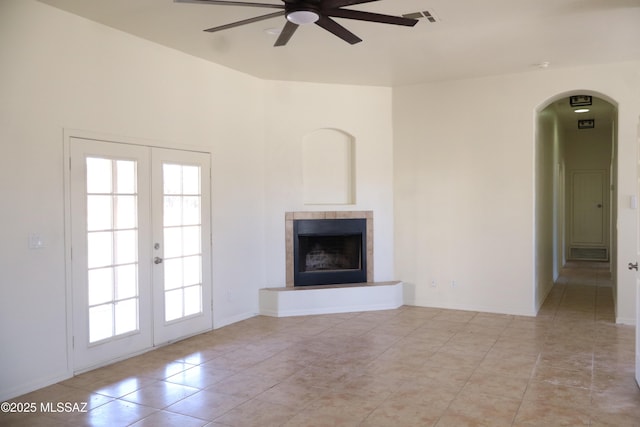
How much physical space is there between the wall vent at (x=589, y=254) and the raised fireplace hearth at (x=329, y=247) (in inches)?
275

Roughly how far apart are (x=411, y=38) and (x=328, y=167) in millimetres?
2451

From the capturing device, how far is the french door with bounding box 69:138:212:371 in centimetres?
425

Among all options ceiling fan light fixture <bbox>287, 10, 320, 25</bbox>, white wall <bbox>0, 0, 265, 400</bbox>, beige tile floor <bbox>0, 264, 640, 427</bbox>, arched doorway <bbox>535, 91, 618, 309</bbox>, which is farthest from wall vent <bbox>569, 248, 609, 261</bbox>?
ceiling fan light fixture <bbox>287, 10, 320, 25</bbox>

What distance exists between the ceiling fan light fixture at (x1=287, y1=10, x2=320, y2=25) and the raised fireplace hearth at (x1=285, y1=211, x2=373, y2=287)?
3.53 metres

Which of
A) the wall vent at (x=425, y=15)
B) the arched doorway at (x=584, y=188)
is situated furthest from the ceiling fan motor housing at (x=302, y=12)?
the arched doorway at (x=584, y=188)

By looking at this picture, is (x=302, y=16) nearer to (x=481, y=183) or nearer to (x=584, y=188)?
(x=481, y=183)

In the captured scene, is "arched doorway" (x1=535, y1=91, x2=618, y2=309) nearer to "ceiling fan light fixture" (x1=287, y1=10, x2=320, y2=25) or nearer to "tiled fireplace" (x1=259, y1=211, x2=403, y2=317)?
"tiled fireplace" (x1=259, y1=211, x2=403, y2=317)

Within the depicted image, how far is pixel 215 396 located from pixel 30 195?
209 cm

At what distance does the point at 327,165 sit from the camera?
272 inches

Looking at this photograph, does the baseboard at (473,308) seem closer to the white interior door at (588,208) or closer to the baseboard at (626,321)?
the baseboard at (626,321)

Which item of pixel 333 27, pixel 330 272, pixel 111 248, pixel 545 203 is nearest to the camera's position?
pixel 333 27

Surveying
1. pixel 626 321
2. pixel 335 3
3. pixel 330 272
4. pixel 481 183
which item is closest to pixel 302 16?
pixel 335 3

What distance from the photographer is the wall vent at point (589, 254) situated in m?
11.2

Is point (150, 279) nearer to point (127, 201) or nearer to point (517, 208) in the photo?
point (127, 201)
